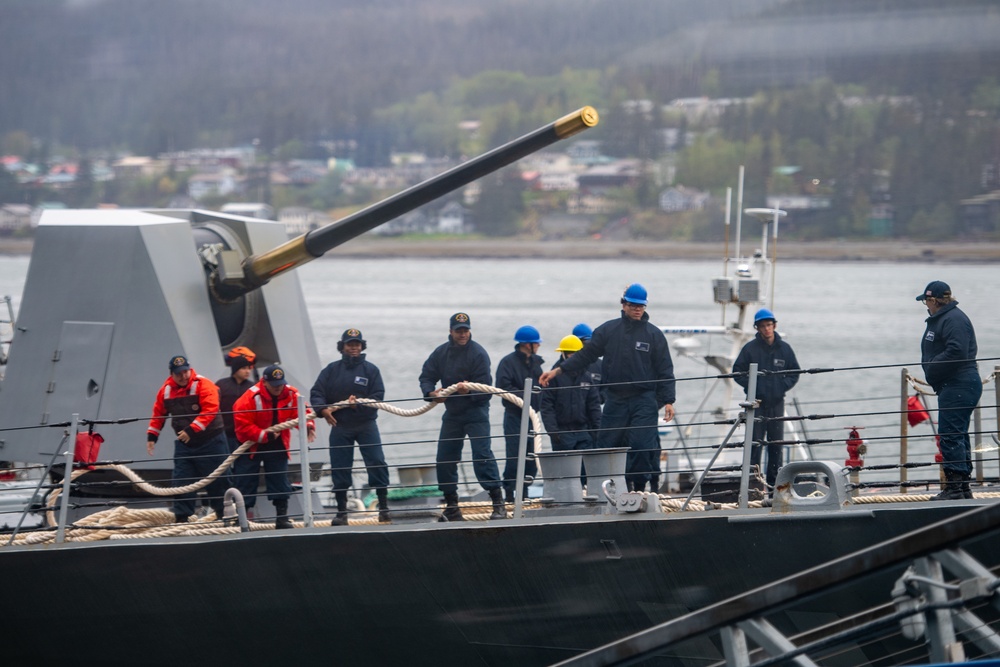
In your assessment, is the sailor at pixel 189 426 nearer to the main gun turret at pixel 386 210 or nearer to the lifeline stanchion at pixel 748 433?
the main gun turret at pixel 386 210

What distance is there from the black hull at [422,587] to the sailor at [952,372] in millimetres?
777

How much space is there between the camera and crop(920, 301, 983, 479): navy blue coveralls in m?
7.33

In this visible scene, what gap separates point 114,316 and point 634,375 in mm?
3719

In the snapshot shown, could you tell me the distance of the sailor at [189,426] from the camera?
8.37m

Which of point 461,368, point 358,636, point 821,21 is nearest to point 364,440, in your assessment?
point 461,368

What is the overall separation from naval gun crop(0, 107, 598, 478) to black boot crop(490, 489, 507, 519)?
2.15 metres

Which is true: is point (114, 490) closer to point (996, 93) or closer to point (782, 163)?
point (782, 163)

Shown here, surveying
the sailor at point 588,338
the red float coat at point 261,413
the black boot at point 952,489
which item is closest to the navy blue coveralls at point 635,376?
the sailor at point 588,338

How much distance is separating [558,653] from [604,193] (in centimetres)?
6815

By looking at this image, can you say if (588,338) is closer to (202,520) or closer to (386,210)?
(386,210)

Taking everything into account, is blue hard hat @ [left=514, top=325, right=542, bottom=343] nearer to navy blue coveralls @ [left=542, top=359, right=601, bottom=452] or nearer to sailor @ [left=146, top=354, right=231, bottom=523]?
navy blue coveralls @ [left=542, top=359, right=601, bottom=452]

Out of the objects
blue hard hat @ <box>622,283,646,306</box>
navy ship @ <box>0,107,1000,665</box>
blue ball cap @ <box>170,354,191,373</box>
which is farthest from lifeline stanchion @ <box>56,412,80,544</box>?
blue hard hat @ <box>622,283,646,306</box>

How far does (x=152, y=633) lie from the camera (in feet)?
26.1

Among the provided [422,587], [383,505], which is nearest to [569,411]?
[383,505]
